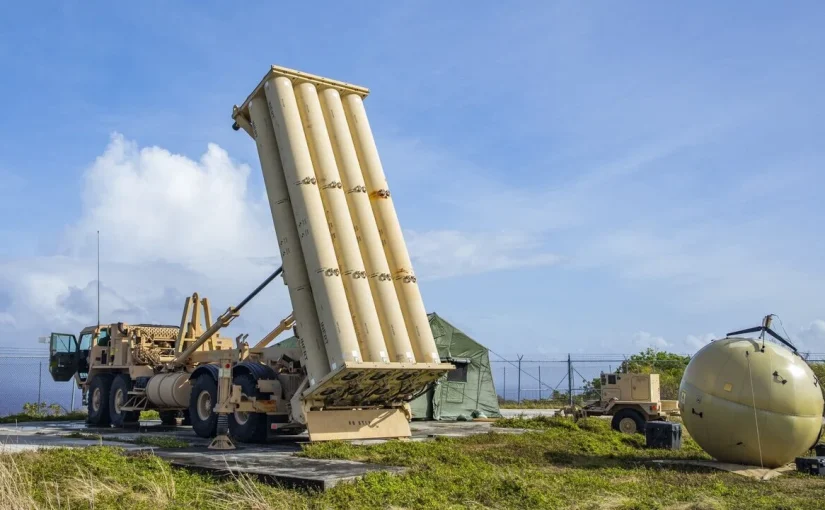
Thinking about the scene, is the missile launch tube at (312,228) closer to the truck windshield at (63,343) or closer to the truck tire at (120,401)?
the truck tire at (120,401)

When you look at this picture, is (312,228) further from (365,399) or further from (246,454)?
(246,454)

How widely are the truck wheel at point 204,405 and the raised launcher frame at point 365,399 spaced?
2.89 m

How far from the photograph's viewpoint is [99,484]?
9703mm

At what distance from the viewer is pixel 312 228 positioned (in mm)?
14773

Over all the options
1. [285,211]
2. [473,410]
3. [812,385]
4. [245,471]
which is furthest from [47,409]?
[812,385]

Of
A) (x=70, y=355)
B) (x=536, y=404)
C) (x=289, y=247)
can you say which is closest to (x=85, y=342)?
(x=70, y=355)

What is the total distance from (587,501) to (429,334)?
6395 millimetres

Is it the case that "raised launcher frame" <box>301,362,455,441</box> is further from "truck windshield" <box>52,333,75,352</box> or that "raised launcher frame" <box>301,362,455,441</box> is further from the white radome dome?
"truck windshield" <box>52,333,75,352</box>

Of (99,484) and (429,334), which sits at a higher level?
(429,334)

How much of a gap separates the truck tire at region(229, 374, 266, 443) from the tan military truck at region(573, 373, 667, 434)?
1047cm

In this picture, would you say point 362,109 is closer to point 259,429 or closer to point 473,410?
point 259,429

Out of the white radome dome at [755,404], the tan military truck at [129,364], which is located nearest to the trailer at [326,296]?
the tan military truck at [129,364]

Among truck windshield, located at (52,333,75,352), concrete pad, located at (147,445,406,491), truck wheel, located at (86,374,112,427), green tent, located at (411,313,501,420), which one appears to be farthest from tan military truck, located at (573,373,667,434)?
truck windshield, located at (52,333,75,352)

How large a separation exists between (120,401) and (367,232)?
9.99 m
